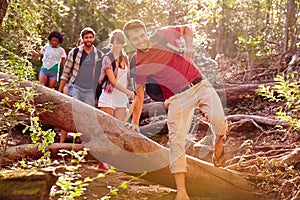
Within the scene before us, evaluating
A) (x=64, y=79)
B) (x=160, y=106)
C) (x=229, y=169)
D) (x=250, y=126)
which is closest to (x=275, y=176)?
(x=229, y=169)

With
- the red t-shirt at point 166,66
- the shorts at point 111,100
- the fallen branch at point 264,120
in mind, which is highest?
the red t-shirt at point 166,66

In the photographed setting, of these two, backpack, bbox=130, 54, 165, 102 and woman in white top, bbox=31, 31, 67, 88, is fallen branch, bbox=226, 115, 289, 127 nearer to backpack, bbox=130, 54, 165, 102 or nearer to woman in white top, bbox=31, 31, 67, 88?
backpack, bbox=130, 54, 165, 102

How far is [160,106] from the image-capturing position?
9.84 metres

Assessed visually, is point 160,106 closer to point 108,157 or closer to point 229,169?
point 229,169

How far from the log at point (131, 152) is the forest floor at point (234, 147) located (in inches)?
7.9

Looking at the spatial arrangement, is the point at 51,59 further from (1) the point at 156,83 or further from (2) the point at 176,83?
(2) the point at 176,83

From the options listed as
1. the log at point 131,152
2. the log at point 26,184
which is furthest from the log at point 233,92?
the log at point 26,184

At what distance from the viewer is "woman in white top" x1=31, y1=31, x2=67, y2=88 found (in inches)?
301

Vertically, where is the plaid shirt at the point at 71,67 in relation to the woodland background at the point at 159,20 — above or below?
below

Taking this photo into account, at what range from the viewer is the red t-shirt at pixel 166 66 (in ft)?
14.9

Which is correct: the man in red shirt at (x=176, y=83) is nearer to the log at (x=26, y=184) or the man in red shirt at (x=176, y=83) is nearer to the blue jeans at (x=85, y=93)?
the blue jeans at (x=85, y=93)

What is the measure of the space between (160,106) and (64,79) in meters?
3.42

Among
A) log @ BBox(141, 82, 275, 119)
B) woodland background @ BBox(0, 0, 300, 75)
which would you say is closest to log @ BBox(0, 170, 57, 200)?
woodland background @ BBox(0, 0, 300, 75)

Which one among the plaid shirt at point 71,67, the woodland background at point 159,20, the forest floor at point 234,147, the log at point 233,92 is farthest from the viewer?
the log at point 233,92
